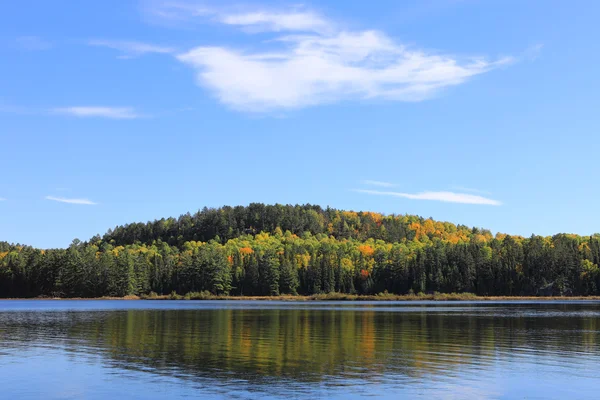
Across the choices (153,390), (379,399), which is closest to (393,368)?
(379,399)

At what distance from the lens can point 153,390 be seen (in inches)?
1357

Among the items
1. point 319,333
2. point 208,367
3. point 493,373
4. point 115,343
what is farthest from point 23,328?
point 493,373

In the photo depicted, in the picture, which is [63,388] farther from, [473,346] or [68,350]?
[473,346]

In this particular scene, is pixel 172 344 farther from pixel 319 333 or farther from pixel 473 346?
pixel 473 346

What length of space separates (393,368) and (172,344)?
22596 millimetres

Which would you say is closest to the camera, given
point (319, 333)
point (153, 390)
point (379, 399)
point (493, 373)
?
point (379, 399)

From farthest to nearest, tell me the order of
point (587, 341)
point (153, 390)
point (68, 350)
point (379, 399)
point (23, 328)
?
point (23, 328)
point (587, 341)
point (68, 350)
point (153, 390)
point (379, 399)

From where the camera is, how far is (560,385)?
36625mm

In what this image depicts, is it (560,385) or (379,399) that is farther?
(560,385)

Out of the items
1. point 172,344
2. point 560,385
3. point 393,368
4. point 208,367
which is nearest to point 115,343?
point 172,344

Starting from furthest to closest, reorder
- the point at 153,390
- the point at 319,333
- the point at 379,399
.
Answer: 1. the point at 319,333
2. the point at 153,390
3. the point at 379,399

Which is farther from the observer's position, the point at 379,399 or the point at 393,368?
the point at 393,368

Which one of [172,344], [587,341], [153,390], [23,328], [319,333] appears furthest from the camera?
[23,328]

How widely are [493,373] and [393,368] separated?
628 cm
